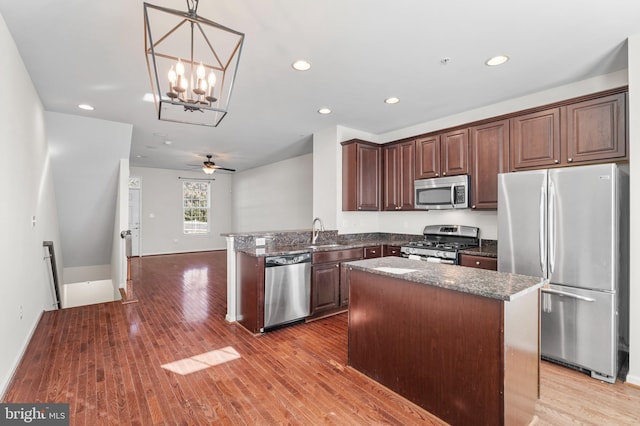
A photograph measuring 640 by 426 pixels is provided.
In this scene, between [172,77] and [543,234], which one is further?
[543,234]

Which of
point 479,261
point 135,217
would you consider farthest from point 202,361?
point 135,217

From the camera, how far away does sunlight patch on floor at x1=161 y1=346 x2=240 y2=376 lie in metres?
2.68

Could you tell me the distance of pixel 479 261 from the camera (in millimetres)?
3510

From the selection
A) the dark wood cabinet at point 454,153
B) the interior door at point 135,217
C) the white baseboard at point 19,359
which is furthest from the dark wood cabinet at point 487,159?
the interior door at point 135,217

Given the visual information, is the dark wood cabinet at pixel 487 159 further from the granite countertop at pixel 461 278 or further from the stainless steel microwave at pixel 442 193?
the granite countertop at pixel 461 278

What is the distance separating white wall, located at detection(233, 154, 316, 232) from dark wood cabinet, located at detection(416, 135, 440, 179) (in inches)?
118

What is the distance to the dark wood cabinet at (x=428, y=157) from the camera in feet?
14.2

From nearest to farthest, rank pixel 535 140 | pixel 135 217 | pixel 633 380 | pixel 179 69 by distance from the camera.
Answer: pixel 179 69
pixel 633 380
pixel 535 140
pixel 135 217

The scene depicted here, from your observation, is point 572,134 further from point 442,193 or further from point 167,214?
point 167,214

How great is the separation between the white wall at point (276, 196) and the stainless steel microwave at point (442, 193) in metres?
3.10

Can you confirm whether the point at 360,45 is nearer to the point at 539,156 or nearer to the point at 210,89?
the point at 210,89

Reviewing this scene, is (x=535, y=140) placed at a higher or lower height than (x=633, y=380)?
higher

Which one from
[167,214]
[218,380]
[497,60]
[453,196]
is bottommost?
[218,380]

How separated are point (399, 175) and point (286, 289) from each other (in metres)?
2.54
